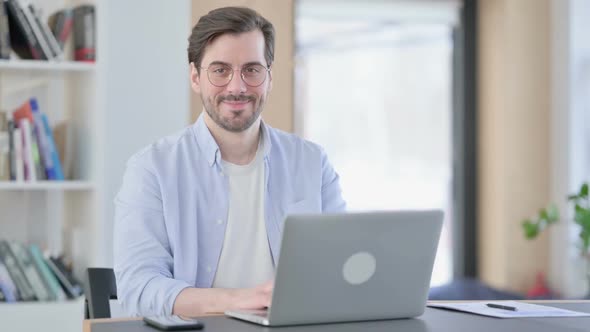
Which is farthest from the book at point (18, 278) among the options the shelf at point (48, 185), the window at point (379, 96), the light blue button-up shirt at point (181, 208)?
the window at point (379, 96)

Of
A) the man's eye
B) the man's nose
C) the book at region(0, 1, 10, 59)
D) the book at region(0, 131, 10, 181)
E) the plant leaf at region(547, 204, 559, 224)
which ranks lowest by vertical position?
the plant leaf at region(547, 204, 559, 224)

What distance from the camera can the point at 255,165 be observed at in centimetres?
225

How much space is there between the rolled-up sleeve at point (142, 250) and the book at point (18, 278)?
117cm

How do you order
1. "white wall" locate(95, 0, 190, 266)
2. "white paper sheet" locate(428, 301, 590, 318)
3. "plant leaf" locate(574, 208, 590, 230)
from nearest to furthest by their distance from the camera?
1. "white paper sheet" locate(428, 301, 590, 318)
2. "white wall" locate(95, 0, 190, 266)
3. "plant leaf" locate(574, 208, 590, 230)

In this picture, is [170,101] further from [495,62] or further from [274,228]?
[495,62]

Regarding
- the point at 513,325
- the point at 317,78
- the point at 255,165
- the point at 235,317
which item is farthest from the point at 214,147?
the point at 317,78

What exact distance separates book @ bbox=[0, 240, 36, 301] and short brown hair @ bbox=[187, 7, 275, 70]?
4.12 feet

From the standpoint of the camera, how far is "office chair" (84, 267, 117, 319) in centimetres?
195

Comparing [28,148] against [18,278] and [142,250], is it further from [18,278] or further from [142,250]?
[142,250]

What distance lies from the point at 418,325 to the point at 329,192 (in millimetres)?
776

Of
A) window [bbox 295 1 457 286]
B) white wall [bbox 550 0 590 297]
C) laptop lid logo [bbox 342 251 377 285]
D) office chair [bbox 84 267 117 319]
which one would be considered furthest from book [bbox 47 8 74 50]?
white wall [bbox 550 0 590 297]

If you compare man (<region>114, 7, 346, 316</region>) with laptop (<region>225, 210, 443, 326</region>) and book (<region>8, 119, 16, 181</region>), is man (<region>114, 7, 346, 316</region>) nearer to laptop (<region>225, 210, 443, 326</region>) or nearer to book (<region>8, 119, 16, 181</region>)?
laptop (<region>225, 210, 443, 326</region>)

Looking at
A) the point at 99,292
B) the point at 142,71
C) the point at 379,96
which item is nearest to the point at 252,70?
the point at 99,292

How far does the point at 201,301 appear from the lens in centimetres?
181
